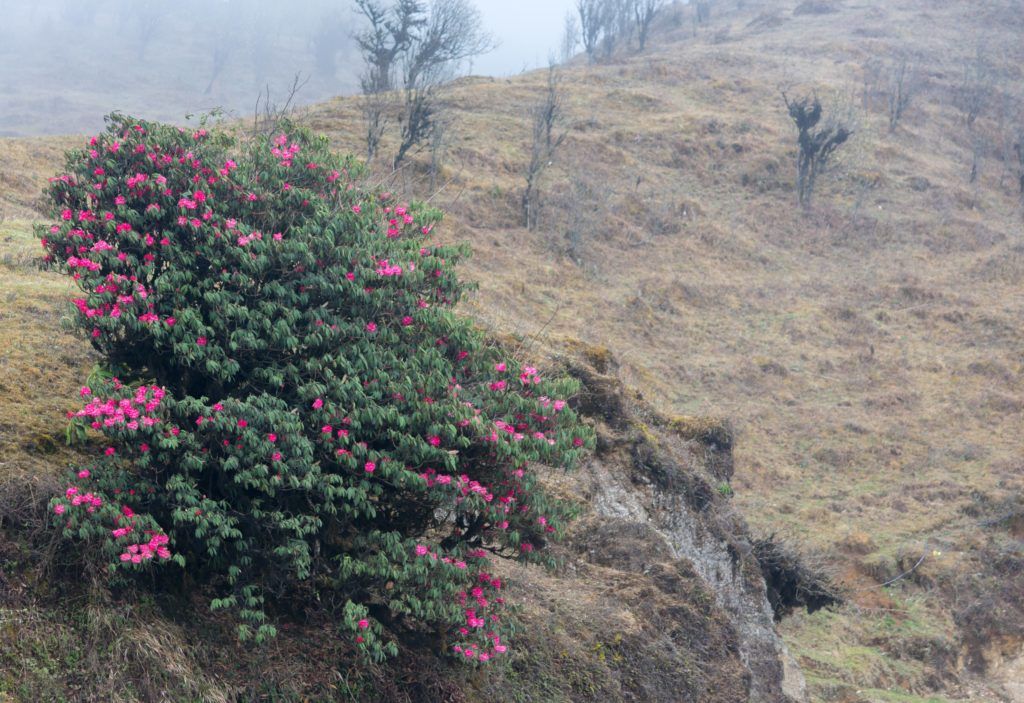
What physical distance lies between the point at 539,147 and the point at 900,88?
74.3 ft

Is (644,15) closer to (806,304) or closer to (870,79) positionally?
(870,79)

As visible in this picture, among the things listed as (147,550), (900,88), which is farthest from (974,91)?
(147,550)

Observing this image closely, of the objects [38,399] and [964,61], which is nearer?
[38,399]

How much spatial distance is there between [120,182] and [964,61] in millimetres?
54774

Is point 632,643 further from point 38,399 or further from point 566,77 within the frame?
point 566,77

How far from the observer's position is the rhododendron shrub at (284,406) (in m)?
5.73

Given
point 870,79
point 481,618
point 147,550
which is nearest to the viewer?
point 147,550

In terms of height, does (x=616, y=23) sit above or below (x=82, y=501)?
above

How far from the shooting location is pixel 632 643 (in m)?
9.16

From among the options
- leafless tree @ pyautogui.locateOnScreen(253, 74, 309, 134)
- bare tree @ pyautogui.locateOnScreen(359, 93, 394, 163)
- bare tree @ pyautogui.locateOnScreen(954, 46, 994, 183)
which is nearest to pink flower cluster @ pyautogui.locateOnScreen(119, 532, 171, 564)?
leafless tree @ pyautogui.locateOnScreen(253, 74, 309, 134)

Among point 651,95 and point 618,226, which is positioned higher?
point 651,95

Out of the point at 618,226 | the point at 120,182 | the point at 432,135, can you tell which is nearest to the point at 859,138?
the point at 618,226

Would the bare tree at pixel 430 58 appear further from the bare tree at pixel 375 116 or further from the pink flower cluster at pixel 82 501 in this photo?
the pink flower cluster at pixel 82 501

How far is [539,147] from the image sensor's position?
1162 inches
